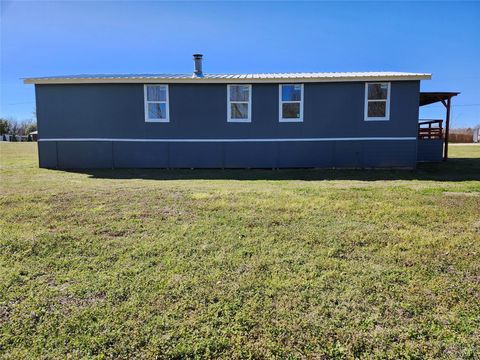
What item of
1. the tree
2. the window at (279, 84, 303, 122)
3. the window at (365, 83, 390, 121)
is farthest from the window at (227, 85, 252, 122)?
the tree

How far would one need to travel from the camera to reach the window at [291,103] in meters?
10.6

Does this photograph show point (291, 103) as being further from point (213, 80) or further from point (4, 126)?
point (4, 126)

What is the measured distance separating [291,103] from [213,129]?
2763 millimetres

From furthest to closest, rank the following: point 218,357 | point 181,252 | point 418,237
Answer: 1. point 418,237
2. point 181,252
3. point 218,357

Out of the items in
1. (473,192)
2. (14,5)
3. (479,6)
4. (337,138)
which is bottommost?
(473,192)

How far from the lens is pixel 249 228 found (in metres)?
4.09

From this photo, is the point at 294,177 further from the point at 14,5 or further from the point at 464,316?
the point at 14,5

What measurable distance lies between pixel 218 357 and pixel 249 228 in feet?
7.29

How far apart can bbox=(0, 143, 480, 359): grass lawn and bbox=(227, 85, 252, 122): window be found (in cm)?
607

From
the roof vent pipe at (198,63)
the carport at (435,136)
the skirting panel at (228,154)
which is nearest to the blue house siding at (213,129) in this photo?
the skirting panel at (228,154)

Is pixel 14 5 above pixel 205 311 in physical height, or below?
above

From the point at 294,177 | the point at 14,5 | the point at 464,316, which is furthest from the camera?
the point at 294,177

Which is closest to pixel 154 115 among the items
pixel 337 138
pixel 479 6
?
pixel 337 138

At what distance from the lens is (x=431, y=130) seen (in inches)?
534
